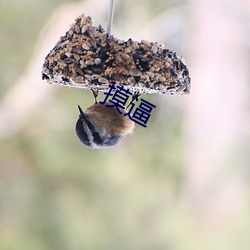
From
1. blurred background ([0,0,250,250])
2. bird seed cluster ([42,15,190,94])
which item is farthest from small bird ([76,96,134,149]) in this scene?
blurred background ([0,0,250,250])

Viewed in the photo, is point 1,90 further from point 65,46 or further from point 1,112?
point 65,46

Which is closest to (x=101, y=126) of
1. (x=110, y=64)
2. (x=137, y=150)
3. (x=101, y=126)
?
(x=101, y=126)

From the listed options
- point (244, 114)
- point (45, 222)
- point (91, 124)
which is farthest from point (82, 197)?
point (91, 124)

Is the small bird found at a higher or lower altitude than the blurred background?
lower

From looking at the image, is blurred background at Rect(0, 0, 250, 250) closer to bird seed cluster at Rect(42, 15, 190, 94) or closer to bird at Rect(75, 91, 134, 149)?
bird at Rect(75, 91, 134, 149)

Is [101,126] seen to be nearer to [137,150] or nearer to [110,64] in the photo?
[110,64]

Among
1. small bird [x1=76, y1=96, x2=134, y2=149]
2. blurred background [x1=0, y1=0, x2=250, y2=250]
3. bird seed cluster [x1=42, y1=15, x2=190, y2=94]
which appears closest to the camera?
bird seed cluster [x1=42, y1=15, x2=190, y2=94]

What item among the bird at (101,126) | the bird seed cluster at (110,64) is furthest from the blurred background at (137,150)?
the bird seed cluster at (110,64)
